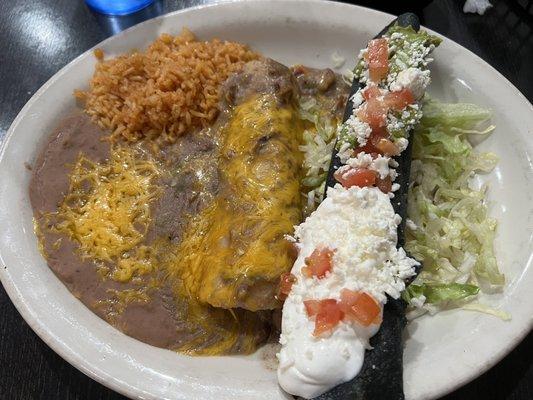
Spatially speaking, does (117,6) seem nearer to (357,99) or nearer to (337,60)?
(337,60)

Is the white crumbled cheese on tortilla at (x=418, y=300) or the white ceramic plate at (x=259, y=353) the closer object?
the white ceramic plate at (x=259, y=353)

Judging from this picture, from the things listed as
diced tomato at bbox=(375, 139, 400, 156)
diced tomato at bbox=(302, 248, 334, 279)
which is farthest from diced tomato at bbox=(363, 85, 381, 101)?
diced tomato at bbox=(302, 248, 334, 279)

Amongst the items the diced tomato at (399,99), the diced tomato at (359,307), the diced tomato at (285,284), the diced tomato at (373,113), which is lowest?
the diced tomato at (285,284)

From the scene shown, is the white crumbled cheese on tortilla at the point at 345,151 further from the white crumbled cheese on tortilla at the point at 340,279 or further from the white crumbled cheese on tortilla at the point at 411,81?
the white crumbled cheese on tortilla at the point at 411,81

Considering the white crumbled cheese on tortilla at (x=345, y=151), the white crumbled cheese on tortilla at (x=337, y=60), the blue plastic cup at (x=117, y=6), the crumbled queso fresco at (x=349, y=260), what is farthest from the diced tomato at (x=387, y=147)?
the blue plastic cup at (x=117, y=6)

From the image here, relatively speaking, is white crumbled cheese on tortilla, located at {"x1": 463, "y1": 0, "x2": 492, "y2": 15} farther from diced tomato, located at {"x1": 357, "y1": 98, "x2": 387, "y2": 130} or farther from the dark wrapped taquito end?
the dark wrapped taquito end

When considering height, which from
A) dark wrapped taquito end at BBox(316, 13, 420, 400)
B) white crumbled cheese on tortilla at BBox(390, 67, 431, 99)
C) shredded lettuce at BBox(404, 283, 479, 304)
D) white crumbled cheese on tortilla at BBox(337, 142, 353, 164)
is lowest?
dark wrapped taquito end at BBox(316, 13, 420, 400)
